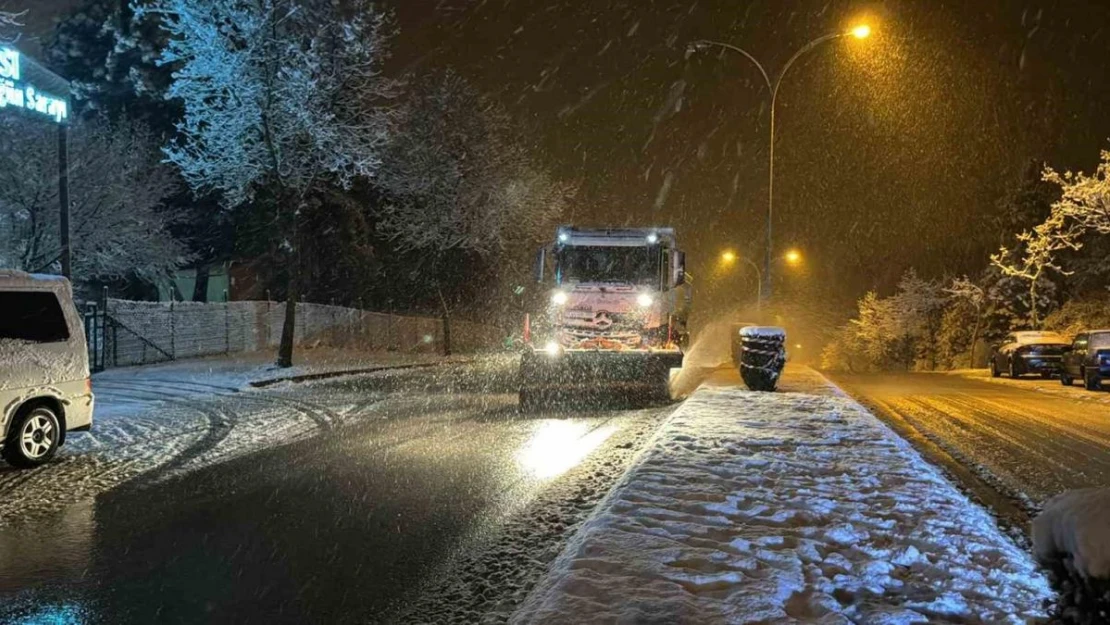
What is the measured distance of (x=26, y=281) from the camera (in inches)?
385

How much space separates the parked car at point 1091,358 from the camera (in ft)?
66.9

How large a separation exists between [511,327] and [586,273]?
3065 centimetres

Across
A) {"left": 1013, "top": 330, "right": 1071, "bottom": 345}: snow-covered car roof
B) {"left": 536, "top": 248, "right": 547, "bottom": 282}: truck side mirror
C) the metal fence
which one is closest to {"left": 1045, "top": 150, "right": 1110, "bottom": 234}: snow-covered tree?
{"left": 1013, "top": 330, "right": 1071, "bottom": 345}: snow-covered car roof

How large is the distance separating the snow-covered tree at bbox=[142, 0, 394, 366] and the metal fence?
14.1ft

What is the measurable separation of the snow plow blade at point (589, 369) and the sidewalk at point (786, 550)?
6634 millimetres

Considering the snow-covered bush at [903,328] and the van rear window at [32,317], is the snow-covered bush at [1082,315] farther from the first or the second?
the van rear window at [32,317]

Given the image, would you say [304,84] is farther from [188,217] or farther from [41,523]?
[41,523]

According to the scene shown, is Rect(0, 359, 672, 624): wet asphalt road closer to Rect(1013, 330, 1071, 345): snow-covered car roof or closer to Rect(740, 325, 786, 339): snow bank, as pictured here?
Rect(740, 325, 786, 339): snow bank

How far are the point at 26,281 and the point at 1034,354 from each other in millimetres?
27576

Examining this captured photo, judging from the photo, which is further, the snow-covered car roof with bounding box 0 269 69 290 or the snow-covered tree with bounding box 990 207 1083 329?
the snow-covered tree with bounding box 990 207 1083 329

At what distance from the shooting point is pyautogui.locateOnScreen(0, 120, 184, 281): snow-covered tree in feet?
82.9

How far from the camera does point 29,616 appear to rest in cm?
474

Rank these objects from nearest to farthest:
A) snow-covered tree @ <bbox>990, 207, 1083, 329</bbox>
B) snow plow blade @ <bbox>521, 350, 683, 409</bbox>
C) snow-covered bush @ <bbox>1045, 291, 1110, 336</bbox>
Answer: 1. snow plow blade @ <bbox>521, 350, 683, 409</bbox>
2. snow-covered tree @ <bbox>990, 207, 1083, 329</bbox>
3. snow-covered bush @ <bbox>1045, 291, 1110, 336</bbox>

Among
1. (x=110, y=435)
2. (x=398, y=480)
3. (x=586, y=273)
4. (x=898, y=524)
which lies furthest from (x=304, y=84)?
(x=898, y=524)
